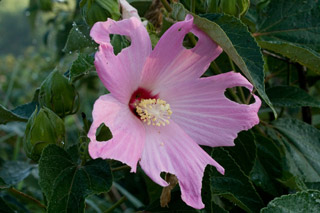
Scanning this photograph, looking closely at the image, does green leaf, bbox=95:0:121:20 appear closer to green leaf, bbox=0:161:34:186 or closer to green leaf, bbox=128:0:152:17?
green leaf, bbox=128:0:152:17

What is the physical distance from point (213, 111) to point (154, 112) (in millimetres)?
98

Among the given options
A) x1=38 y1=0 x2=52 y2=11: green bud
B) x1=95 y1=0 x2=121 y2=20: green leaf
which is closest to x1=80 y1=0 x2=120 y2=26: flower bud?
x1=95 y1=0 x2=121 y2=20: green leaf

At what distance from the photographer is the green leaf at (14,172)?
97 centimetres

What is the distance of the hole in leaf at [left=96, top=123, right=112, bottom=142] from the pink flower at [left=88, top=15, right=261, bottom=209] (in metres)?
0.03

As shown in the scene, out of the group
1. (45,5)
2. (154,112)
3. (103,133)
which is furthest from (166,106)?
(45,5)

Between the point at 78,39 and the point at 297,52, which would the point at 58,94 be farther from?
the point at 297,52

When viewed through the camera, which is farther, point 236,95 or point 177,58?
point 236,95

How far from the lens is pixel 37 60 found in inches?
130

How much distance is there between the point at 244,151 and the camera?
85cm

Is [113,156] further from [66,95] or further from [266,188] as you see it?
[266,188]

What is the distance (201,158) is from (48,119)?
0.92ft

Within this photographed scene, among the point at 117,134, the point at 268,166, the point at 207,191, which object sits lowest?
the point at 268,166

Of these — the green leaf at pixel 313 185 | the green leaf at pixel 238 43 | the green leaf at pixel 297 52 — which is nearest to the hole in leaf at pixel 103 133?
the green leaf at pixel 238 43

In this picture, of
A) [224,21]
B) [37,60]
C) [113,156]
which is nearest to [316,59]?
[224,21]
